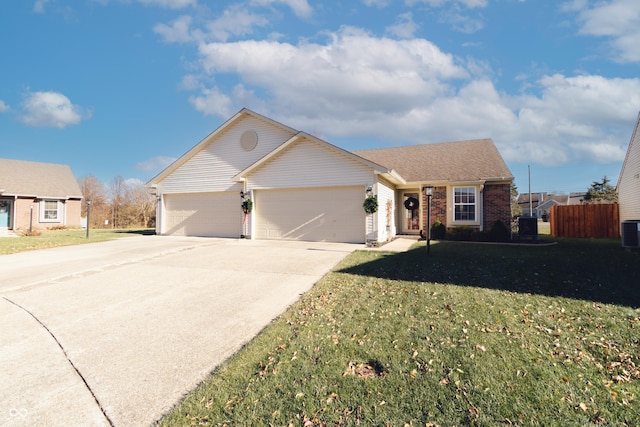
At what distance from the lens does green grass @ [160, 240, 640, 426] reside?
259 cm

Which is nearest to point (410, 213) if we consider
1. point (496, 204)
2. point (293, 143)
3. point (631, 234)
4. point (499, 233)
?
point (496, 204)

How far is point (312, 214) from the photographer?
13.6 meters

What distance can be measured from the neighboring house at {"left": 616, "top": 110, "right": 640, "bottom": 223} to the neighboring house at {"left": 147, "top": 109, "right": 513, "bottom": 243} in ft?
15.8

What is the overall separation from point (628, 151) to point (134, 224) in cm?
3577

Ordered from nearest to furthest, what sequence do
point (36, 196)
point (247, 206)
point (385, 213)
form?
point (385, 213), point (247, 206), point (36, 196)

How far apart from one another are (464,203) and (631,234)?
19.5ft

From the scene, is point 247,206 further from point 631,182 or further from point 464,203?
point 631,182

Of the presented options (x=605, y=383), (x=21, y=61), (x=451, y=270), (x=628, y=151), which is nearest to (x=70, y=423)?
(x=605, y=383)

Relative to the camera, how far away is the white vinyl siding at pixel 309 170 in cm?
1274

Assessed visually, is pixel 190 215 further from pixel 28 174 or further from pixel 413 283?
pixel 28 174

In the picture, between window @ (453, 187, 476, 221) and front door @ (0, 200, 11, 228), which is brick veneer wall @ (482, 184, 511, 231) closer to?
window @ (453, 187, 476, 221)

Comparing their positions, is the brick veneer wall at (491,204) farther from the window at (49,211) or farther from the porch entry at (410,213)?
the window at (49,211)

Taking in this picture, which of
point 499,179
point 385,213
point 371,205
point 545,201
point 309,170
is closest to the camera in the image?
point 371,205

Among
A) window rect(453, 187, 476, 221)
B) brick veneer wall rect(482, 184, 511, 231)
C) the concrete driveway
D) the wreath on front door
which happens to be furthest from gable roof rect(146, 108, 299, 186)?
brick veneer wall rect(482, 184, 511, 231)
